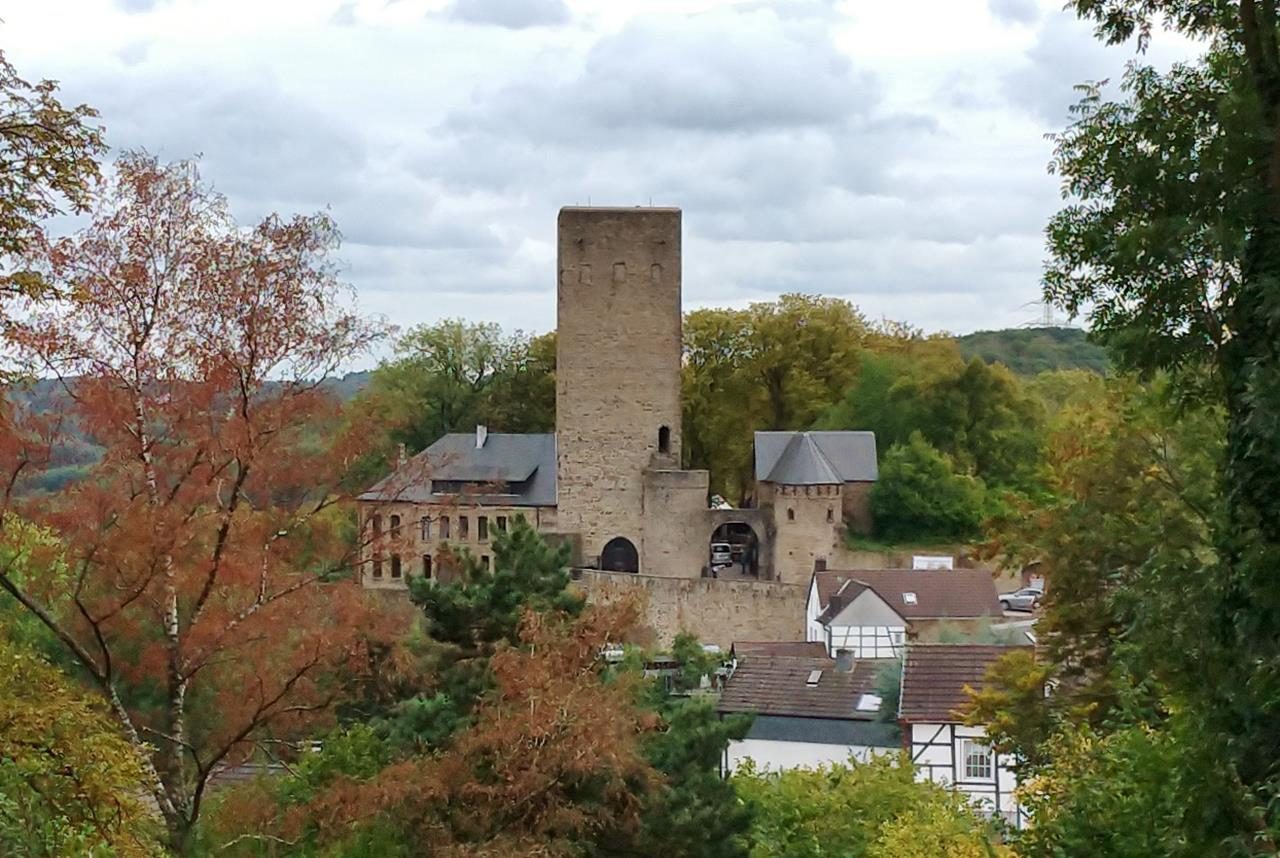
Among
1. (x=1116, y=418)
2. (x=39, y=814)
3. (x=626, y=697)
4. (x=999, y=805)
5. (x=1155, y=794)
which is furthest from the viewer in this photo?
(x=999, y=805)

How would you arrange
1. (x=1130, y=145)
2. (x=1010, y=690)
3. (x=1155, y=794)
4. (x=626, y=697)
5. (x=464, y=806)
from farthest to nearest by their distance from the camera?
(x=1010, y=690)
(x=626, y=697)
(x=464, y=806)
(x=1130, y=145)
(x=1155, y=794)

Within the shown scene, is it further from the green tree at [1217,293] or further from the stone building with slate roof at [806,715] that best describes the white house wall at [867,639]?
the green tree at [1217,293]

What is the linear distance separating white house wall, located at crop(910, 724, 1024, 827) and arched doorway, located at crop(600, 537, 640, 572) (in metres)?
15.3

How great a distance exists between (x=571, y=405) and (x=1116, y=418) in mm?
24185

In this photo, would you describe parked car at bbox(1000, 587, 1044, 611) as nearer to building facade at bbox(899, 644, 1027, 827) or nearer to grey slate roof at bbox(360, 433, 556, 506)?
grey slate roof at bbox(360, 433, 556, 506)

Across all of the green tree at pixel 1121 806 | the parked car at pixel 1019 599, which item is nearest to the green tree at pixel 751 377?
the parked car at pixel 1019 599

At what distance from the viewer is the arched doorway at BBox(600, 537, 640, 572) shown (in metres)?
37.3

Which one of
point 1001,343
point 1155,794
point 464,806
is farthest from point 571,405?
point 1001,343

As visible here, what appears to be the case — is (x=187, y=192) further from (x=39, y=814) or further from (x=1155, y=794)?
(x=1155, y=794)

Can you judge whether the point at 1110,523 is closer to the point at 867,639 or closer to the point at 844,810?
the point at 844,810

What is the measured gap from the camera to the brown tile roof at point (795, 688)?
2445 cm

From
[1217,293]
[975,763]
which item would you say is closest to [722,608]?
[975,763]

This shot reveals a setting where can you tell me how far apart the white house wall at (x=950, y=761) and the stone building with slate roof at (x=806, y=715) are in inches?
16.7

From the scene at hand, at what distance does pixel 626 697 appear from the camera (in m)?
12.5
